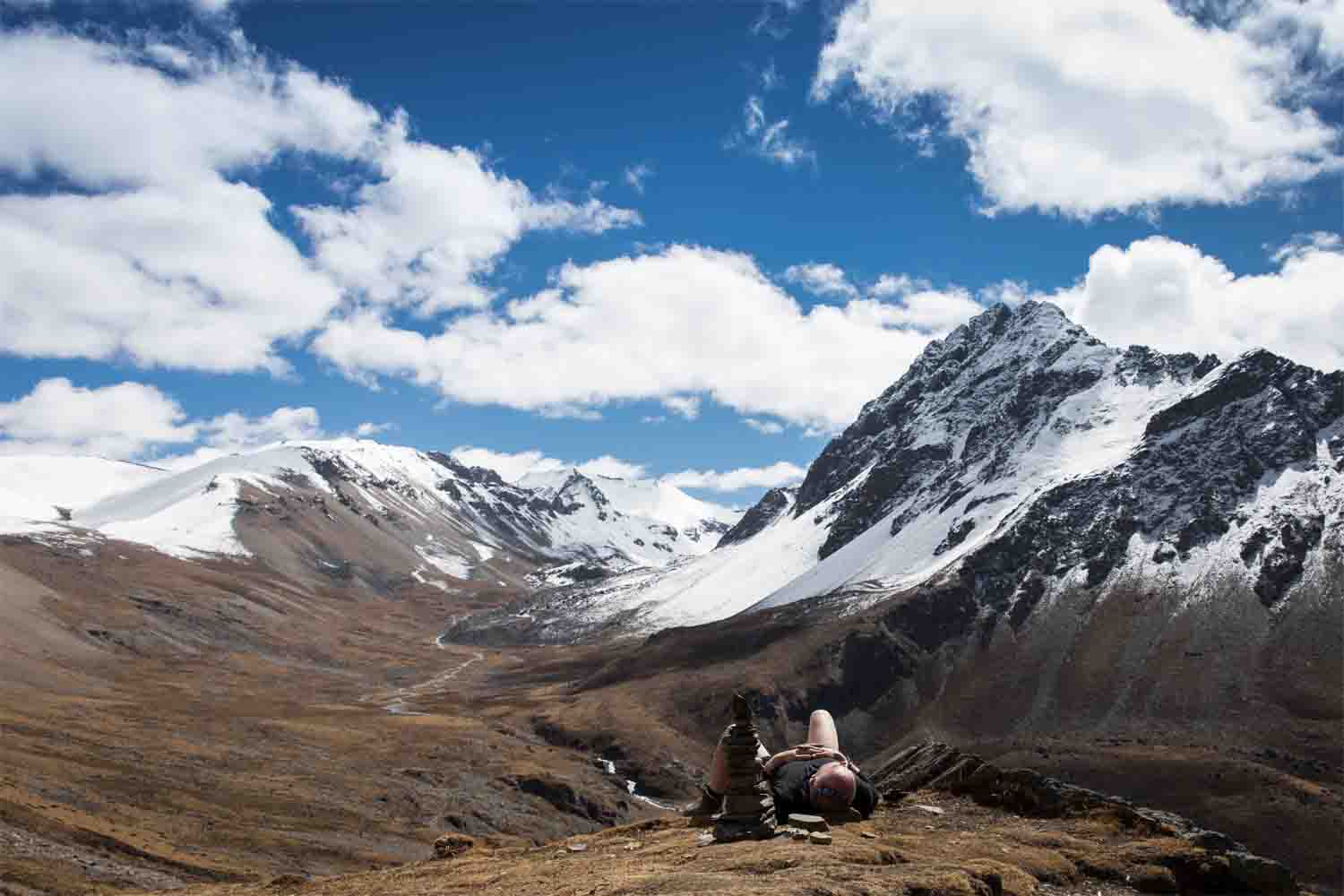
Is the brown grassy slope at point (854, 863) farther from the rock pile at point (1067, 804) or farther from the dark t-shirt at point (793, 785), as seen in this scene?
the dark t-shirt at point (793, 785)

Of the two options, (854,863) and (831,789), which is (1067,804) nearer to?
(831,789)

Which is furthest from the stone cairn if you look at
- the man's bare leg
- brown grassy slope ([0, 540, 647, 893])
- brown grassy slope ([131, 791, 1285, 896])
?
brown grassy slope ([0, 540, 647, 893])

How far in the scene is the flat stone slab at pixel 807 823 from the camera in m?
30.4

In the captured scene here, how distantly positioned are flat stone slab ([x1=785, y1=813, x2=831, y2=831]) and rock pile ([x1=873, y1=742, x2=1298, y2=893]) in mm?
10022

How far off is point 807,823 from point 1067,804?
11.8 meters

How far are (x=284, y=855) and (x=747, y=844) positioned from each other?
86.2m

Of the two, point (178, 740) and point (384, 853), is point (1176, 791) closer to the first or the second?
point (384, 853)

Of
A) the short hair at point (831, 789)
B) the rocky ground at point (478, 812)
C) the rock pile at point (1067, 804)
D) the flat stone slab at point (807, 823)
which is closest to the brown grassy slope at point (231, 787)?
the rocky ground at point (478, 812)

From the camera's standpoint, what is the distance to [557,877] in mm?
29453

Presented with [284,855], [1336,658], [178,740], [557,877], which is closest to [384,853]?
[284,855]

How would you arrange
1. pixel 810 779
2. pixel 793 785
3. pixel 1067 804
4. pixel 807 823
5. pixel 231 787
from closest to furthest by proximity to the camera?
pixel 807 823 → pixel 793 785 → pixel 810 779 → pixel 1067 804 → pixel 231 787

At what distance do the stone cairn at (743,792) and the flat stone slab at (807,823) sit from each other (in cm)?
68

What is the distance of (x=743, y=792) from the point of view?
30875 millimetres

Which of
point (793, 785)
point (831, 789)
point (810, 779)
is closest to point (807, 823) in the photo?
point (793, 785)
